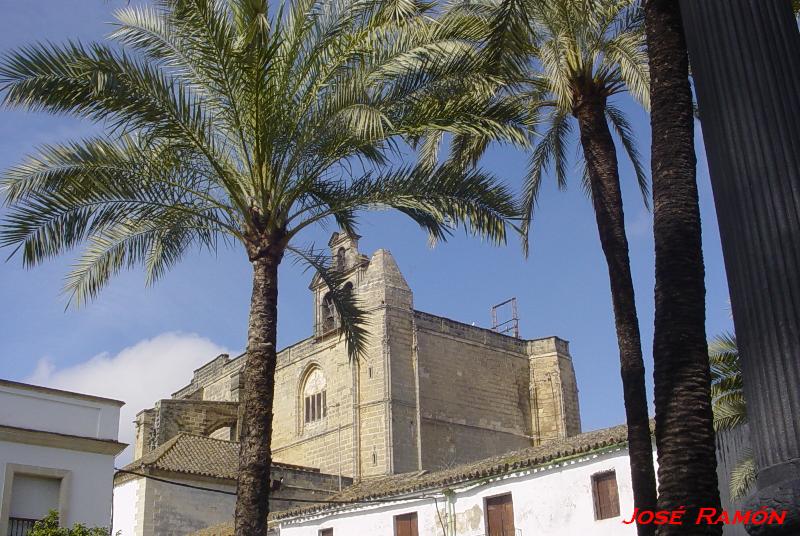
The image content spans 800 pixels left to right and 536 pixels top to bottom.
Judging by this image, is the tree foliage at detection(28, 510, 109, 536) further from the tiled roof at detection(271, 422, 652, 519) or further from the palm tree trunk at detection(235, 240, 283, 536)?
the tiled roof at detection(271, 422, 652, 519)

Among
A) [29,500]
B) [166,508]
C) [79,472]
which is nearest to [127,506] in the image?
[166,508]

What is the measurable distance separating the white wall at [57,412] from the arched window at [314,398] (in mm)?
21433

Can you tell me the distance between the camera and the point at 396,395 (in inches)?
1423

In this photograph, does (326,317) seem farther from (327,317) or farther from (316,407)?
(316,407)

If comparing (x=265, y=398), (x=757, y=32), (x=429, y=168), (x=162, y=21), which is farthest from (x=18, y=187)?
(x=757, y=32)

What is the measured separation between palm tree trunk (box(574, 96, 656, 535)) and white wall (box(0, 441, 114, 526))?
11.0 meters

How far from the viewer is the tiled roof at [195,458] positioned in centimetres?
2709

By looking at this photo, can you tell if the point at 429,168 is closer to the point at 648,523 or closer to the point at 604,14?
the point at 604,14

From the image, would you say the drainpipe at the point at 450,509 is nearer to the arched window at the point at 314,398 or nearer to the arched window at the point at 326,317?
the arched window at the point at 314,398

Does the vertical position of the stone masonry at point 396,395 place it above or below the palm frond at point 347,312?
above

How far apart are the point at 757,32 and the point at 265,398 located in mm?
6317

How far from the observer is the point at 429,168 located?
34.6 ft

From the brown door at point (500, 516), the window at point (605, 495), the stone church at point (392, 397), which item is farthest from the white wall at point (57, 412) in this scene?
the stone church at point (392, 397)

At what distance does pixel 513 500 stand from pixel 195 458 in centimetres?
1282
